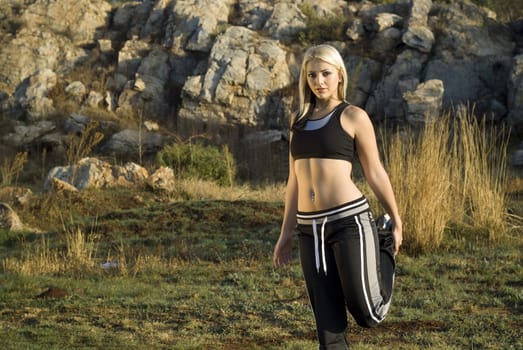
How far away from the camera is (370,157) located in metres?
3.38

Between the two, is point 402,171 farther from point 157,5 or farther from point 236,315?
point 157,5

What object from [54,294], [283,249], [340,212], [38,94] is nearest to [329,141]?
[340,212]

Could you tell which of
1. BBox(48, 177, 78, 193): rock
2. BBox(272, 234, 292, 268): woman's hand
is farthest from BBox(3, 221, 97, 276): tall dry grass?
BBox(272, 234, 292, 268): woman's hand

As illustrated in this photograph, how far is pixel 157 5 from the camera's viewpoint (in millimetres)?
27594

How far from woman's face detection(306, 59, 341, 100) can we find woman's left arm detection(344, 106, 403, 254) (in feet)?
0.52

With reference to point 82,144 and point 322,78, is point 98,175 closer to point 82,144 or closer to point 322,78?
point 82,144

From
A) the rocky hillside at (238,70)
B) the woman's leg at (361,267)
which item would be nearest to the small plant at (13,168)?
the rocky hillside at (238,70)

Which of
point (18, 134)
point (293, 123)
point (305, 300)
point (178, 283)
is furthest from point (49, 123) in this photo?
point (293, 123)

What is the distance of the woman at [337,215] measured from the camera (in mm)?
3252

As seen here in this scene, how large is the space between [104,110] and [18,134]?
3112 millimetres

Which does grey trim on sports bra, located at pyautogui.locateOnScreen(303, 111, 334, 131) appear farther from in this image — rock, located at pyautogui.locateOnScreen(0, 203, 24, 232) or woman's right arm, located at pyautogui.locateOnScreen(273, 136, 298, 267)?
rock, located at pyautogui.locateOnScreen(0, 203, 24, 232)

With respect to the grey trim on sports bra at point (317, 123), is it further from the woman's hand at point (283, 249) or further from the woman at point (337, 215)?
the woman's hand at point (283, 249)

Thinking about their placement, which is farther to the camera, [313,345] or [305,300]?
[305,300]

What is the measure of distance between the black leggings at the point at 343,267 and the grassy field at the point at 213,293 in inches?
70.7
